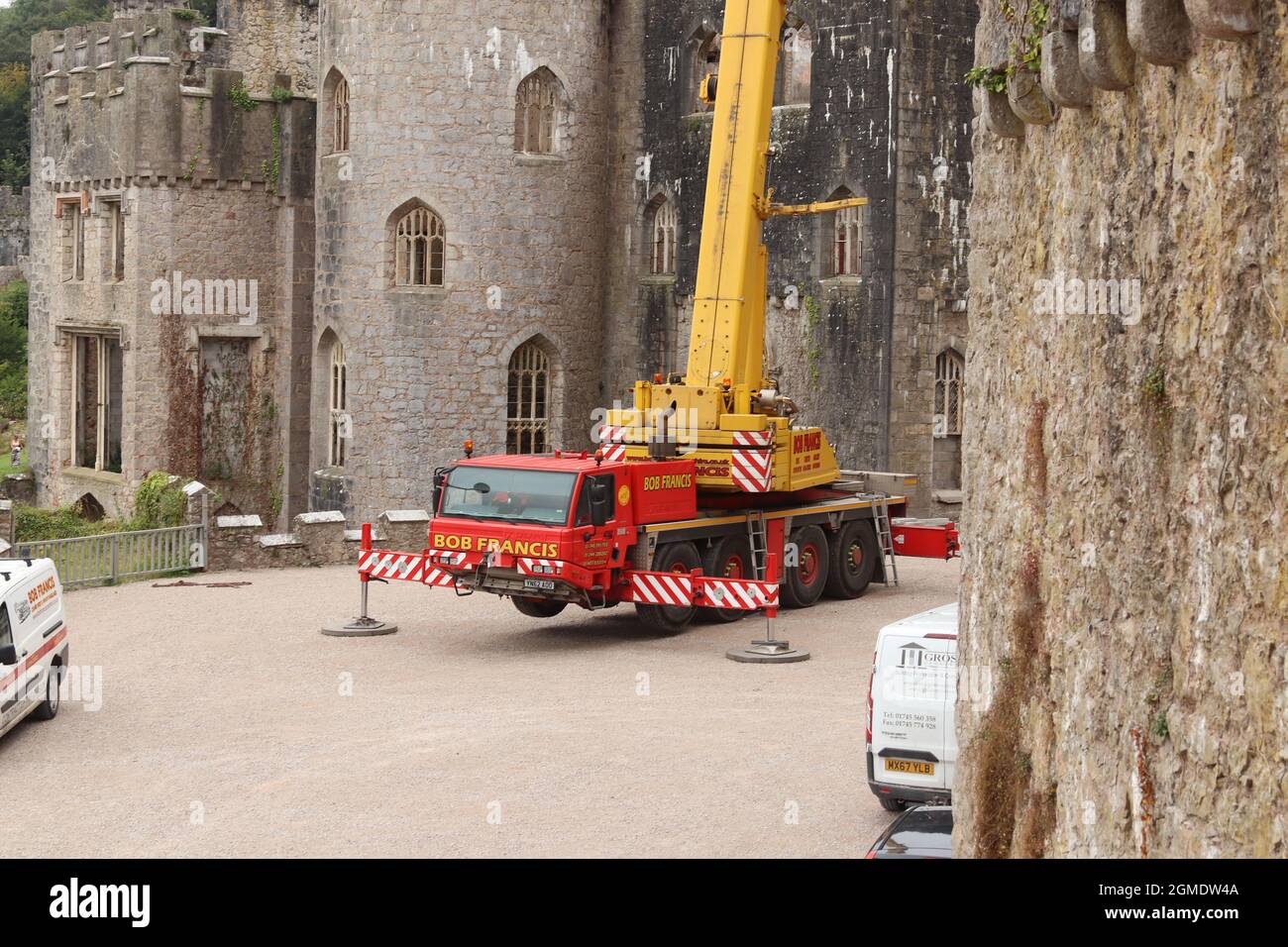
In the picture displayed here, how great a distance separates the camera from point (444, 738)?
48.9 feet

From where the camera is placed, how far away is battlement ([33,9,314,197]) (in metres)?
31.1

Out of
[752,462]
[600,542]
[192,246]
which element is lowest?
[600,542]

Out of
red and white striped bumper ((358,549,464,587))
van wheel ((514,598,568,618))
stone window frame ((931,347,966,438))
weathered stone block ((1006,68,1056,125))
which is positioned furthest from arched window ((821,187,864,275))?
weathered stone block ((1006,68,1056,125))

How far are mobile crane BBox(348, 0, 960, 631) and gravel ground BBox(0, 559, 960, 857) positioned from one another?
0.69 metres

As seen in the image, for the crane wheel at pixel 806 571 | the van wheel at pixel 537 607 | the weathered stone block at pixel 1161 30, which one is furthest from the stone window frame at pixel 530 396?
the weathered stone block at pixel 1161 30

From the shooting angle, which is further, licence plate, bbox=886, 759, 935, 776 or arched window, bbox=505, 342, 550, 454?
arched window, bbox=505, 342, 550, 454

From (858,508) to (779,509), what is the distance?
163 cm

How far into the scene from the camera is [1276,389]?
5.50m

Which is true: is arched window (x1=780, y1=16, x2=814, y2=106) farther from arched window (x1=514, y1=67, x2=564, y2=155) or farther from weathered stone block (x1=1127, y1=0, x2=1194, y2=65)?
weathered stone block (x1=1127, y1=0, x2=1194, y2=65)

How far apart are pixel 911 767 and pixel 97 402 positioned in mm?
25371

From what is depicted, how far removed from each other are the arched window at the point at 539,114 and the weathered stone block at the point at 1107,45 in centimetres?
2260

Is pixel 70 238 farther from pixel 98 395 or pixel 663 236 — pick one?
pixel 663 236

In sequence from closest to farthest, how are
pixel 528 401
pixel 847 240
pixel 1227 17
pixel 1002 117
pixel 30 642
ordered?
pixel 1227 17, pixel 1002 117, pixel 30 642, pixel 847 240, pixel 528 401

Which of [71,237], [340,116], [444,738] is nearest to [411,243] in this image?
[340,116]
